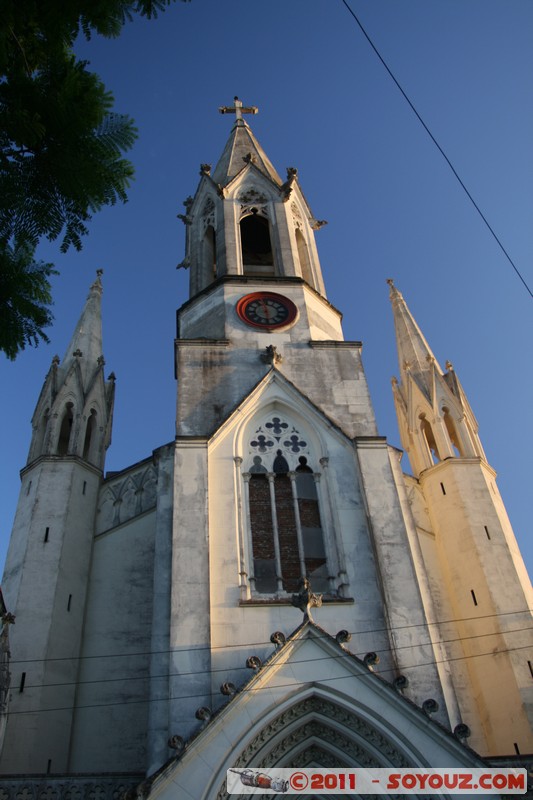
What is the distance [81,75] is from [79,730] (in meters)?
13.1

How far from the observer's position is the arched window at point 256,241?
27439mm

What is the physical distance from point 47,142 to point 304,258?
1910 centimetres

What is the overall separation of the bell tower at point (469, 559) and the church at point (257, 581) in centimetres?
5

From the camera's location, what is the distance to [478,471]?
19.8 meters

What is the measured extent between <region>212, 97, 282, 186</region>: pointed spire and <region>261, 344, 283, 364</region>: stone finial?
31.1 feet

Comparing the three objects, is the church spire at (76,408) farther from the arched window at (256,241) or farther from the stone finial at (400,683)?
the stone finial at (400,683)

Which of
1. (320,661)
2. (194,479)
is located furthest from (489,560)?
(194,479)

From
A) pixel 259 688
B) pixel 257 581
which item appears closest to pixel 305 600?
pixel 259 688

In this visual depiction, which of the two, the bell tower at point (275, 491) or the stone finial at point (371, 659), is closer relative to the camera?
the stone finial at point (371, 659)

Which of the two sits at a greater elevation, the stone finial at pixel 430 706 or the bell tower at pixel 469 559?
the bell tower at pixel 469 559

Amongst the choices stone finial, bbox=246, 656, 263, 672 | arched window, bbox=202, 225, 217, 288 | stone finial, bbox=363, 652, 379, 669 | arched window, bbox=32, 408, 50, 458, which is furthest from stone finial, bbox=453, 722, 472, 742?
arched window, bbox=202, 225, 217, 288

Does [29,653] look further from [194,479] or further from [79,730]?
[194,479]

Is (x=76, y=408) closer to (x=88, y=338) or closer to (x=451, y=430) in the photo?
(x=88, y=338)

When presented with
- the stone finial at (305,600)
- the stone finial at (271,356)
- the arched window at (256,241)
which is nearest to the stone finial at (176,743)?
the stone finial at (305,600)
